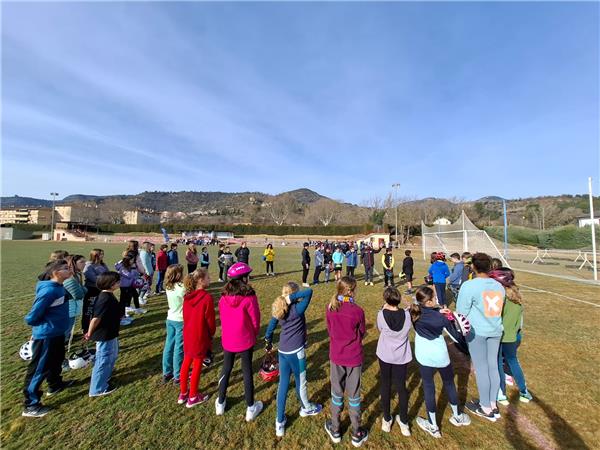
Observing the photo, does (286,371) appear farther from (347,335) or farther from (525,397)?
(525,397)

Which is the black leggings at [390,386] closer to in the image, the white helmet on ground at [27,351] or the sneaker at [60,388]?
the sneaker at [60,388]

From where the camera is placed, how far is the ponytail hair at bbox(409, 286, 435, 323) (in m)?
3.19

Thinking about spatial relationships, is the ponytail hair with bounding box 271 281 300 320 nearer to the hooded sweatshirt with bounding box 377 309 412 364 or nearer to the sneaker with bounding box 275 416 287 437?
the hooded sweatshirt with bounding box 377 309 412 364

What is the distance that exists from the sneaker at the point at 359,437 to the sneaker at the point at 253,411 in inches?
48.6

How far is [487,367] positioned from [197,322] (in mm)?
3731

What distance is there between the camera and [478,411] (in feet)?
11.4

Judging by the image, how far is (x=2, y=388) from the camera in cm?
396

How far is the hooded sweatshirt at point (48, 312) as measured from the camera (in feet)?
11.3

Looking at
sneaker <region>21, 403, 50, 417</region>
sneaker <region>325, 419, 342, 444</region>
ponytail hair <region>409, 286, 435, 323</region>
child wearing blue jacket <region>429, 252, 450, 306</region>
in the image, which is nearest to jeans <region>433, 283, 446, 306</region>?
child wearing blue jacket <region>429, 252, 450, 306</region>

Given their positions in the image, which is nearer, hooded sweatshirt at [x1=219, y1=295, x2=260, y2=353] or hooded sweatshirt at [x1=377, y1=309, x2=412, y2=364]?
hooded sweatshirt at [x1=377, y1=309, x2=412, y2=364]

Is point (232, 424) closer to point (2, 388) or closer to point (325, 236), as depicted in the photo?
point (2, 388)

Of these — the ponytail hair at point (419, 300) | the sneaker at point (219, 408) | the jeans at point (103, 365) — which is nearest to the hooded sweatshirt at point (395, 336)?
the ponytail hair at point (419, 300)

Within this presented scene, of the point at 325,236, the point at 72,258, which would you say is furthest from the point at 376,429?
the point at 325,236

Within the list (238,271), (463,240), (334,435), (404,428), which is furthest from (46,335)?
(463,240)
